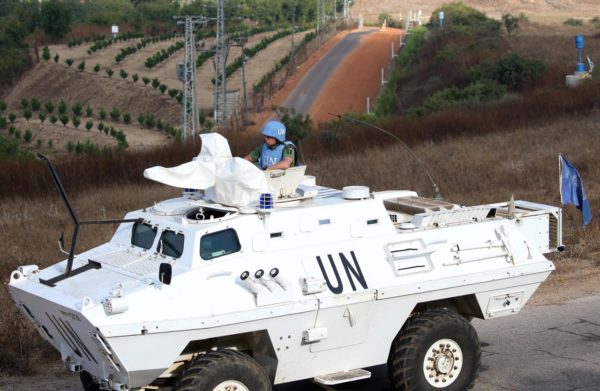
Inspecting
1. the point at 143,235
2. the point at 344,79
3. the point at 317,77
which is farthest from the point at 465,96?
the point at 143,235

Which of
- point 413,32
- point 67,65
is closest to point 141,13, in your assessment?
point 67,65

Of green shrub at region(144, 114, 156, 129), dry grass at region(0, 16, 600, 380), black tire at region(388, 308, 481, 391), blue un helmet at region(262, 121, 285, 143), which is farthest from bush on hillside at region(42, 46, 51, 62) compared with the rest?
black tire at region(388, 308, 481, 391)

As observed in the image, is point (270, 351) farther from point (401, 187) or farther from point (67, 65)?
point (67, 65)

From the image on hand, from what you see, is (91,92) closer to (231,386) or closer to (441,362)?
(441,362)

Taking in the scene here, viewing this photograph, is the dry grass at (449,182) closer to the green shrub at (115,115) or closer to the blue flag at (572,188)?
the blue flag at (572,188)

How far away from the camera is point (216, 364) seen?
31.2ft

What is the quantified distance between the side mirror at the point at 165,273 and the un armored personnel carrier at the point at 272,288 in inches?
0.6

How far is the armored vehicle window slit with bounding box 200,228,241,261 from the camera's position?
10.2 meters

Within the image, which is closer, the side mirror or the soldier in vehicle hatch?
the side mirror

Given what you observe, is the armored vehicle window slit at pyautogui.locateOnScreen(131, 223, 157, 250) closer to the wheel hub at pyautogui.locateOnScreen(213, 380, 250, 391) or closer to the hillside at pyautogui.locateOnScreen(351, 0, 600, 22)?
the wheel hub at pyautogui.locateOnScreen(213, 380, 250, 391)

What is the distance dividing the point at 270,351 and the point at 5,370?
4.01m

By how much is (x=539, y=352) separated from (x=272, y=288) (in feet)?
14.3

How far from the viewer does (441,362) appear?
10.8m

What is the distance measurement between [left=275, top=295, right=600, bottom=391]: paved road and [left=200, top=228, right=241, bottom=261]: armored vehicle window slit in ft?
7.13
